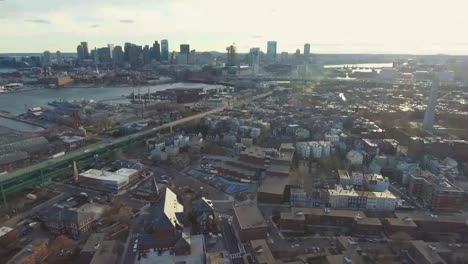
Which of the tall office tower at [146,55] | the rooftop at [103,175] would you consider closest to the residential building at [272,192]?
the rooftop at [103,175]

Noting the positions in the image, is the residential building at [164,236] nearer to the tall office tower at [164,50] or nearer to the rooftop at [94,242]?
the rooftop at [94,242]

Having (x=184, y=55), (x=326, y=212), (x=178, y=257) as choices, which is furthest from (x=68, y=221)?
(x=184, y=55)

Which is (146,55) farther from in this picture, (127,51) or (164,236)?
(164,236)

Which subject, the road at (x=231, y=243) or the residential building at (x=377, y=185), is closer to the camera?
the road at (x=231, y=243)

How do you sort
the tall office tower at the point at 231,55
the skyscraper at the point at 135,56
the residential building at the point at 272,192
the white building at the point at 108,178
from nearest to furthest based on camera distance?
1. the residential building at the point at 272,192
2. the white building at the point at 108,178
3. the tall office tower at the point at 231,55
4. the skyscraper at the point at 135,56

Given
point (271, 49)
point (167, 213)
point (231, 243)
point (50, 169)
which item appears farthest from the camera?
point (271, 49)

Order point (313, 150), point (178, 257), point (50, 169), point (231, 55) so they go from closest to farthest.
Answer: point (178, 257), point (50, 169), point (313, 150), point (231, 55)

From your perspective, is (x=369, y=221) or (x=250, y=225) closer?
(x=250, y=225)
